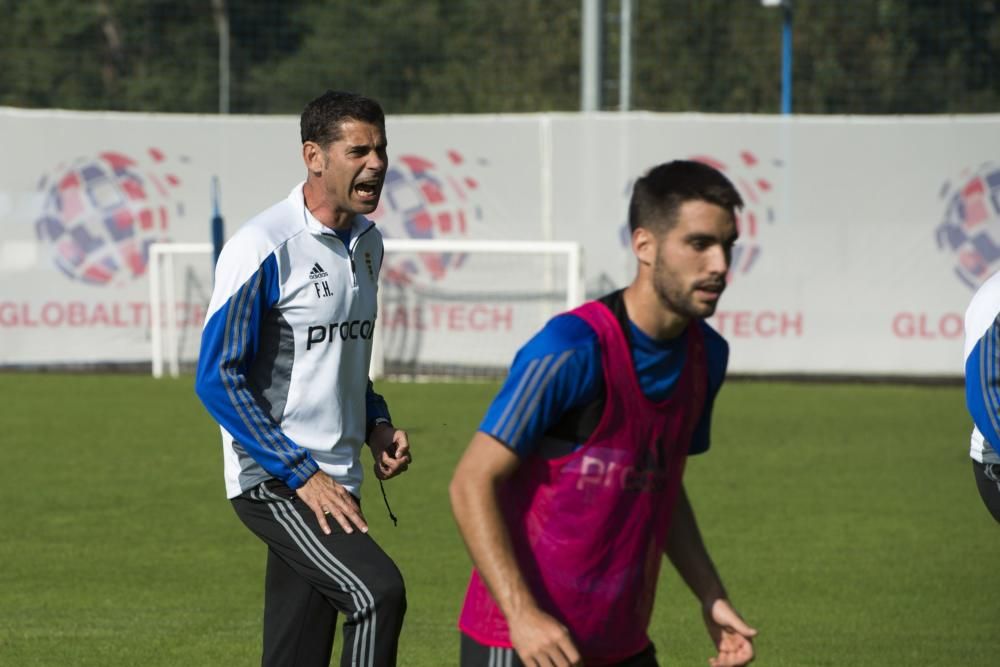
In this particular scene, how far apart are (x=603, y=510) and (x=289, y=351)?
62.9 inches

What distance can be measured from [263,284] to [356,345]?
0.40 meters

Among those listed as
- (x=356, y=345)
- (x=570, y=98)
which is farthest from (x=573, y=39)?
(x=356, y=345)

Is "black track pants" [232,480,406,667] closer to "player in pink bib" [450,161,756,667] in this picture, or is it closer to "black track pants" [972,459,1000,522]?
"player in pink bib" [450,161,756,667]

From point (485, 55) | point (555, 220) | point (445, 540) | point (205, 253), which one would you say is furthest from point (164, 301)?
point (485, 55)

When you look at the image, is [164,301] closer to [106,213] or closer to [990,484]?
[106,213]

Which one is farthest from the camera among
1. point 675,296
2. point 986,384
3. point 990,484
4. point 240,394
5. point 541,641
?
point 990,484

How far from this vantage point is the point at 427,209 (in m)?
19.5

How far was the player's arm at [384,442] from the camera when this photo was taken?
5438 millimetres

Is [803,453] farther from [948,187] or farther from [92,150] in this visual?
[92,150]

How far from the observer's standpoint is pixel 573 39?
4684 cm

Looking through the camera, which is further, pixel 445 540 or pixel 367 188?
pixel 445 540

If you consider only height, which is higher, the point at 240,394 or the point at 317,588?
the point at 240,394

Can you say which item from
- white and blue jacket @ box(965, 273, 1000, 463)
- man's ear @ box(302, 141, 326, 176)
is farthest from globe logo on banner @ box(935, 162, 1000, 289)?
man's ear @ box(302, 141, 326, 176)

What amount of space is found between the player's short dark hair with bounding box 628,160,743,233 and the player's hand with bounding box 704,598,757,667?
0.94 metres
